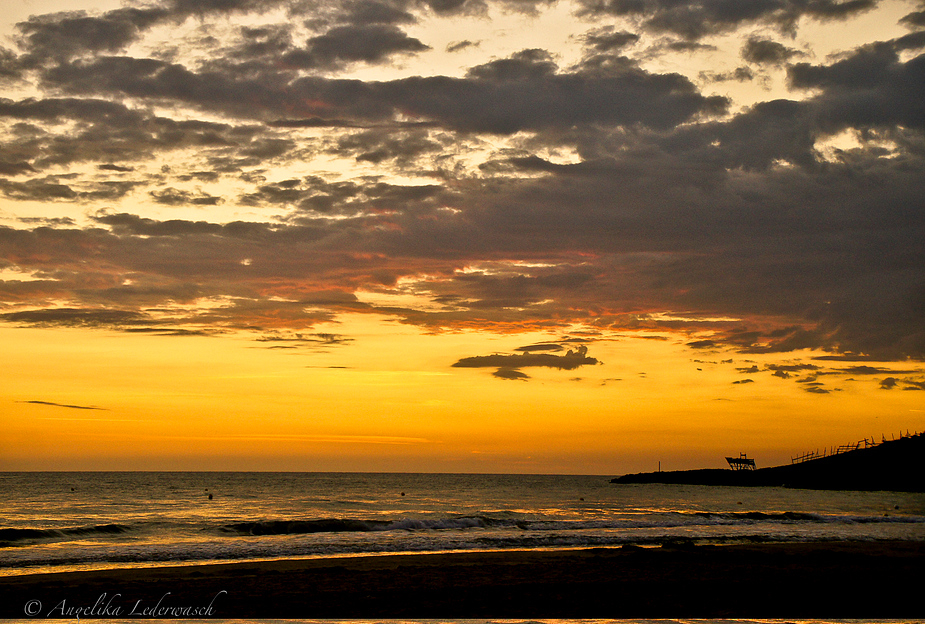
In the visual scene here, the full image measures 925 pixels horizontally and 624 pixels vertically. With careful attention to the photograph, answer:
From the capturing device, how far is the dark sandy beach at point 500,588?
1545 cm

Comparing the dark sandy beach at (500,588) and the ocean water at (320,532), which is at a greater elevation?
the dark sandy beach at (500,588)

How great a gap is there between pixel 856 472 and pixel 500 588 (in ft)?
329

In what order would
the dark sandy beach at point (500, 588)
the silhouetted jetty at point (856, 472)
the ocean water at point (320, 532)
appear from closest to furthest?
the dark sandy beach at point (500, 588)
the ocean water at point (320, 532)
the silhouetted jetty at point (856, 472)

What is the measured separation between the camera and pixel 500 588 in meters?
18.0

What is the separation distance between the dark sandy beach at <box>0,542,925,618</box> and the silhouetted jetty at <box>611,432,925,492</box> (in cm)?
8229

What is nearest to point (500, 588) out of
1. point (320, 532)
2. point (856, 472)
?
point (320, 532)

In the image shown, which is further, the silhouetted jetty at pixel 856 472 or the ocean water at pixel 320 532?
the silhouetted jetty at pixel 856 472

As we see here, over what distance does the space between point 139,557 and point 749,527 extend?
32539 mm

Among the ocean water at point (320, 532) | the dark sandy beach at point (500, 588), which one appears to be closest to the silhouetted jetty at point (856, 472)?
the ocean water at point (320, 532)

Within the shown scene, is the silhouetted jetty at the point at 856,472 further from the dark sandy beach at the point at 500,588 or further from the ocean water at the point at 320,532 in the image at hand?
the dark sandy beach at the point at 500,588

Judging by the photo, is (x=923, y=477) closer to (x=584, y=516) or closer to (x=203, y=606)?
(x=584, y=516)

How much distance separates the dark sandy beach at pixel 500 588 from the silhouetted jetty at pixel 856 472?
270ft

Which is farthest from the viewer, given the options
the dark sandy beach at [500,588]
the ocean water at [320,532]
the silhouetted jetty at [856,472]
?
the silhouetted jetty at [856,472]

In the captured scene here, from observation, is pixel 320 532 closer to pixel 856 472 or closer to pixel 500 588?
pixel 500 588
